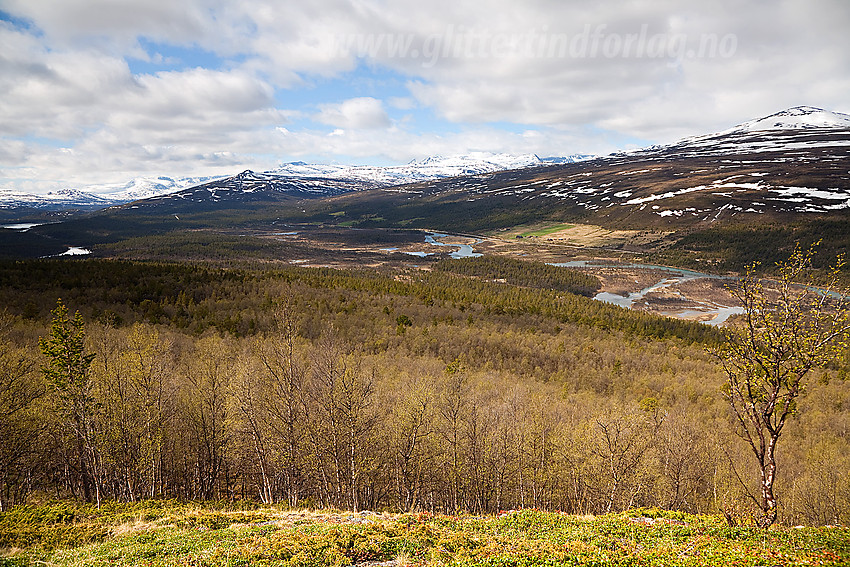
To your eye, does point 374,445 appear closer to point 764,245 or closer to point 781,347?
point 781,347

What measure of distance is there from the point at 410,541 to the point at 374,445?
80.2 feet

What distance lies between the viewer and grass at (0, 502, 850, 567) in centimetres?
1547

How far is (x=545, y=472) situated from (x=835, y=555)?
102 feet

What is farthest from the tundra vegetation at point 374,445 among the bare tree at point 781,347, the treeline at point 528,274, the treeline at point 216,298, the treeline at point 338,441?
the treeline at point 528,274

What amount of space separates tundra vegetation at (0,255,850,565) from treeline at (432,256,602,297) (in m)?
67.3

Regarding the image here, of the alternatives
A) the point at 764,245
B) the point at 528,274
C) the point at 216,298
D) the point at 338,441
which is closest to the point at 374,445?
the point at 338,441

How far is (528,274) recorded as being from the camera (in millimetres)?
176000

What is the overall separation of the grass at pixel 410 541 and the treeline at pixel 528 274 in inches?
5611

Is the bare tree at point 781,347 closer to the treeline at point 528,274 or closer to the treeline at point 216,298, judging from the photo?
the treeline at point 216,298

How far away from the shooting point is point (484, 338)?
96.2m

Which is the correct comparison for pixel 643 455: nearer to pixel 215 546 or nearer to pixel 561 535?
pixel 561 535

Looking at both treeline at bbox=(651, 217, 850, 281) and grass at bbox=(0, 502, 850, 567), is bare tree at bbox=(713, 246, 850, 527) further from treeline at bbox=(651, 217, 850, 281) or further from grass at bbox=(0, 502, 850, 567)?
Answer: treeline at bbox=(651, 217, 850, 281)

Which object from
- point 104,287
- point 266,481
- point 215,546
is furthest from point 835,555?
point 104,287

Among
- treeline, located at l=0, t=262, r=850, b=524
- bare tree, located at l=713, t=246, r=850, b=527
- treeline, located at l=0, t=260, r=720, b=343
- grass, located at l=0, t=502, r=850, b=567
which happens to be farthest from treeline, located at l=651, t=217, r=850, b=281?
grass, located at l=0, t=502, r=850, b=567
